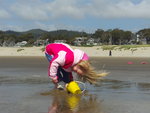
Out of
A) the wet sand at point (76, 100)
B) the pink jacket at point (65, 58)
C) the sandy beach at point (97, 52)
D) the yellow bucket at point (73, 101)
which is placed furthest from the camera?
the sandy beach at point (97, 52)

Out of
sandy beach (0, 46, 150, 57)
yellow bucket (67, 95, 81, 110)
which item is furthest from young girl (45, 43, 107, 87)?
sandy beach (0, 46, 150, 57)

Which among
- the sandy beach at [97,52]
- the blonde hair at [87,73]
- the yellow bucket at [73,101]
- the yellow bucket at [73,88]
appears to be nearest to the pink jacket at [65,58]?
the blonde hair at [87,73]

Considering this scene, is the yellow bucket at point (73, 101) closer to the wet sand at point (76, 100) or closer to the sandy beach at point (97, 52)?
the wet sand at point (76, 100)

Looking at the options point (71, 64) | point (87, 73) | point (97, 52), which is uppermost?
point (71, 64)

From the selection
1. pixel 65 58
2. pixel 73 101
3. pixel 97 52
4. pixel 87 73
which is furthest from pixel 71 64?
pixel 97 52

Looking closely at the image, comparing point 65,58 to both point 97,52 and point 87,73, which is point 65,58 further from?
point 97,52

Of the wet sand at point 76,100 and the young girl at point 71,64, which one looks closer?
the wet sand at point 76,100

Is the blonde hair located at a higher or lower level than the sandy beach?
higher

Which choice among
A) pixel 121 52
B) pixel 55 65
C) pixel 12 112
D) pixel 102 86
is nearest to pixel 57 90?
pixel 55 65

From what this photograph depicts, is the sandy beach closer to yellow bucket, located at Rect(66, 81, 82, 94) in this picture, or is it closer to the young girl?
the young girl

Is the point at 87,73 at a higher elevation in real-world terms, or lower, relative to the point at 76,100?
higher

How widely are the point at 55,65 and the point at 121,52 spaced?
47.4 meters

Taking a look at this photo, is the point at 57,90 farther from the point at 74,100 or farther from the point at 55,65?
the point at 74,100

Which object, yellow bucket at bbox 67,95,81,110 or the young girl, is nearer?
yellow bucket at bbox 67,95,81,110
